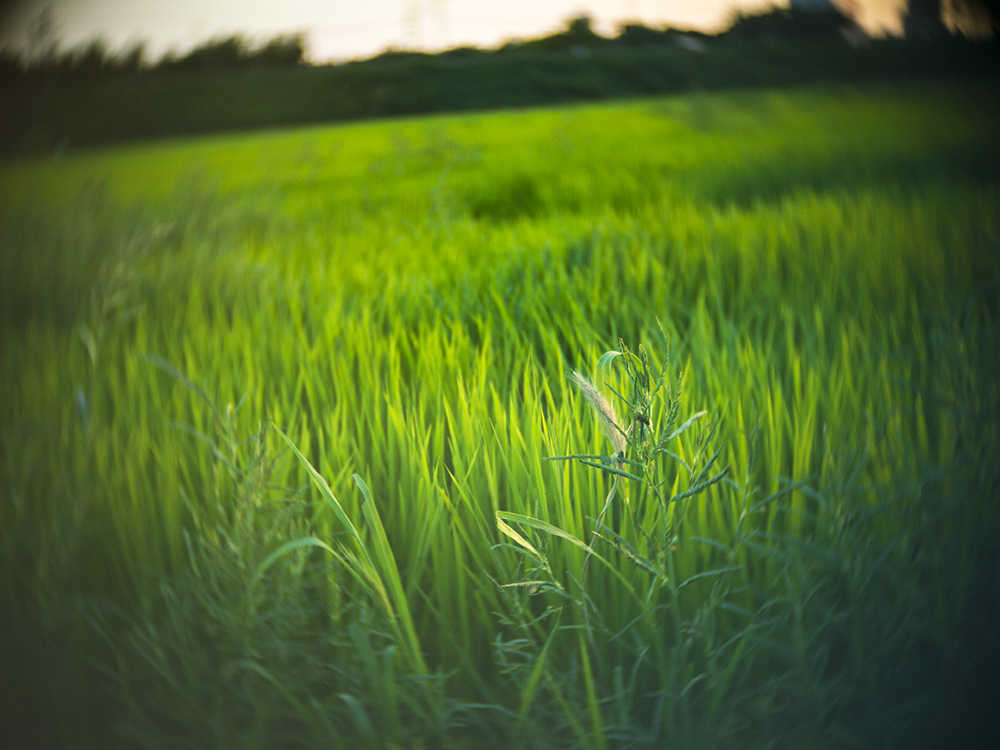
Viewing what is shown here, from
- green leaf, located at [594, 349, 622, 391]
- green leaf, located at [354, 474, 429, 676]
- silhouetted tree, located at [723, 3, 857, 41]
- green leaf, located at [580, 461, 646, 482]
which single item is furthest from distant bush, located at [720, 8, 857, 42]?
green leaf, located at [354, 474, 429, 676]

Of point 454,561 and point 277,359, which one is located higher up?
point 277,359

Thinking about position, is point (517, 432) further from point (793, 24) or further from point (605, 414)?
point (793, 24)

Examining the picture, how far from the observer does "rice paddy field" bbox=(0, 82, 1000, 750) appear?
0.55 metres

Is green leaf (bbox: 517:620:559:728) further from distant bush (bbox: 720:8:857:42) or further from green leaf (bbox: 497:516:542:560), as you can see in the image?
distant bush (bbox: 720:8:857:42)

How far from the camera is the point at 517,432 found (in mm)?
572

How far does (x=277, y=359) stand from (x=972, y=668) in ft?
3.07

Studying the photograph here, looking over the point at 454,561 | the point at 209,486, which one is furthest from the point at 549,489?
the point at 209,486

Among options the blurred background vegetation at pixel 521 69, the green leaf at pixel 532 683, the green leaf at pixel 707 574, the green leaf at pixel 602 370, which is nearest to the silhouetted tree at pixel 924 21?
the blurred background vegetation at pixel 521 69

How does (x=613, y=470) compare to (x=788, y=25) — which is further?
(x=788, y=25)

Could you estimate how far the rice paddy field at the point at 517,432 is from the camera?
0.55 metres

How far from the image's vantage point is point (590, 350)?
589mm

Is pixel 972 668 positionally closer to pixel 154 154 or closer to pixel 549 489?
pixel 549 489

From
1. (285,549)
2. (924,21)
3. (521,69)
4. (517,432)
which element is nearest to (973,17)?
(924,21)

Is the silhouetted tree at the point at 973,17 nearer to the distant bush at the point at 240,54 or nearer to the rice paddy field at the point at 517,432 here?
the rice paddy field at the point at 517,432
